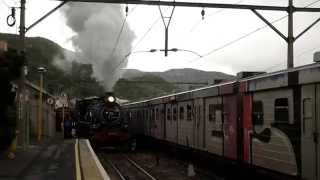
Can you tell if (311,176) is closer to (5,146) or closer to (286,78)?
(286,78)

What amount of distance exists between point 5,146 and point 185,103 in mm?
7561

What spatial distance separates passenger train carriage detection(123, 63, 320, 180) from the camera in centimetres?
1141

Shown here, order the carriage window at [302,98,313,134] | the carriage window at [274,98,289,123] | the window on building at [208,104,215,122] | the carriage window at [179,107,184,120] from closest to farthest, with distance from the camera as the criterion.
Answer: the carriage window at [302,98,313,134] → the carriage window at [274,98,289,123] → the window on building at [208,104,215,122] → the carriage window at [179,107,184,120]

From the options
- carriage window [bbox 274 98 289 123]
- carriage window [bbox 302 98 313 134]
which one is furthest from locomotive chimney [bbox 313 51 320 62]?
carriage window [bbox 274 98 289 123]

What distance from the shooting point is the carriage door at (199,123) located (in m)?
20.8

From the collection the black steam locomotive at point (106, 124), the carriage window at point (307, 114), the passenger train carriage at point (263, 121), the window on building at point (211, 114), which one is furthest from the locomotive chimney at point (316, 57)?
the black steam locomotive at point (106, 124)

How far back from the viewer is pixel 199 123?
69.2 feet

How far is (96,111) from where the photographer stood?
33.3 m

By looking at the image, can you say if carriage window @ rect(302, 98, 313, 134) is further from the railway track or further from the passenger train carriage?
the railway track

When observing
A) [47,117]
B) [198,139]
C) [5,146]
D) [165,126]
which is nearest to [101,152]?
[165,126]

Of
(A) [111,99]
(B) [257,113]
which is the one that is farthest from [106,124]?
(B) [257,113]

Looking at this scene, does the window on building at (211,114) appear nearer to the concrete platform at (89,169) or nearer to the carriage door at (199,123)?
the carriage door at (199,123)

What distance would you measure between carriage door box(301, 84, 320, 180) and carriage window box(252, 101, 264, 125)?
2529mm

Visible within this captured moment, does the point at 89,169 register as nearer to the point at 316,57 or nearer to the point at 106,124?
the point at 316,57
